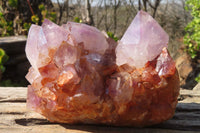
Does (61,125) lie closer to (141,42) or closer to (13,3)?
(141,42)

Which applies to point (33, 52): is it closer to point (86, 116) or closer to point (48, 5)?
point (86, 116)

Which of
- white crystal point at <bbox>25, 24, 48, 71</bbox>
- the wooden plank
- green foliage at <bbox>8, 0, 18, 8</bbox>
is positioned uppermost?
green foliage at <bbox>8, 0, 18, 8</bbox>

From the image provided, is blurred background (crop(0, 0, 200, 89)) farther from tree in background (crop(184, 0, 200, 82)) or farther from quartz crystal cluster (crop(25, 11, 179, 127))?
quartz crystal cluster (crop(25, 11, 179, 127))

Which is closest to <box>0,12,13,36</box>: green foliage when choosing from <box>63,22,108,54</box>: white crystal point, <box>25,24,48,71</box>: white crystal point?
<box>25,24,48,71</box>: white crystal point

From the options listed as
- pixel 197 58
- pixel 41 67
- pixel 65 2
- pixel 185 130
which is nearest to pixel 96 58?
pixel 41 67

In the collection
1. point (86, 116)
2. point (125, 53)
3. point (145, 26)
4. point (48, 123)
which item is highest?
point (145, 26)

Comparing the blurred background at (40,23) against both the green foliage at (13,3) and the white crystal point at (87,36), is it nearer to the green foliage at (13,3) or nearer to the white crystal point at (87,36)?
the green foliage at (13,3)
